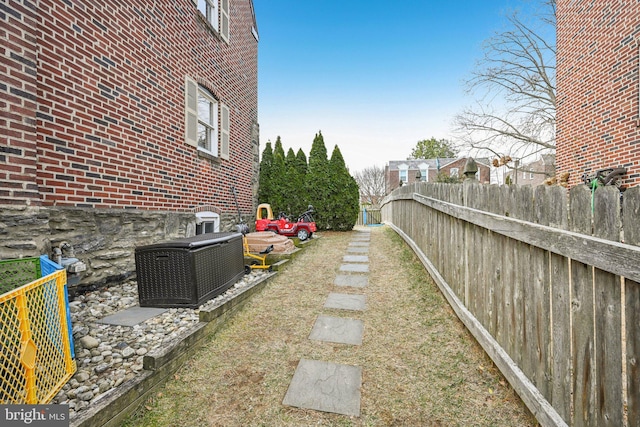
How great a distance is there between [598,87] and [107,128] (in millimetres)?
8833

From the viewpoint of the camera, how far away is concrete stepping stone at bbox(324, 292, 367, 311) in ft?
11.2

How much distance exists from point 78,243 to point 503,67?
17.0 m

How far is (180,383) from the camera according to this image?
2.05 meters

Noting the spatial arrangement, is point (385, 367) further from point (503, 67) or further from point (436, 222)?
point (503, 67)

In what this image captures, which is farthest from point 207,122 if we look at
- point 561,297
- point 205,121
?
point 561,297

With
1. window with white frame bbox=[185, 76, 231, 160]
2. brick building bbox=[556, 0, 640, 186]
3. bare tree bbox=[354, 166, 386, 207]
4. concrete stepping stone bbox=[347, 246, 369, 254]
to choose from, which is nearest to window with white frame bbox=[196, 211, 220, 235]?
window with white frame bbox=[185, 76, 231, 160]

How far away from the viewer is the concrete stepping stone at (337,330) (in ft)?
8.80

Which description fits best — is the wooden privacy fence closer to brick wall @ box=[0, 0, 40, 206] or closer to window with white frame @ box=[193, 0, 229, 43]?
brick wall @ box=[0, 0, 40, 206]

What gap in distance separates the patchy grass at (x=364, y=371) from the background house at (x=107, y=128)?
1.88 metres

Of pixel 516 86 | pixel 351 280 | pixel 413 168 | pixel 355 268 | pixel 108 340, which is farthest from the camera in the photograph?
pixel 413 168

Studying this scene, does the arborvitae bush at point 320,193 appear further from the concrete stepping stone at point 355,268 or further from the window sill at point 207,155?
the concrete stepping stone at point 355,268

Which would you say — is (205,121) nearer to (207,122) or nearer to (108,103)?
(207,122)

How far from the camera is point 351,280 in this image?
4.39 m

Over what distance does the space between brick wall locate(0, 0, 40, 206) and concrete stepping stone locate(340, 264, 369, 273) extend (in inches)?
160
